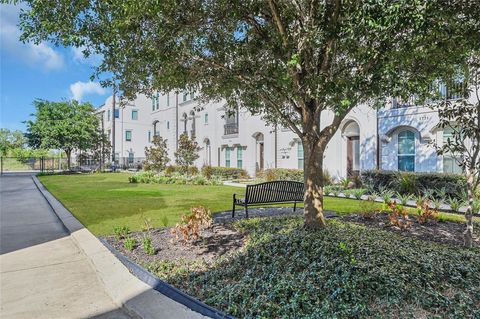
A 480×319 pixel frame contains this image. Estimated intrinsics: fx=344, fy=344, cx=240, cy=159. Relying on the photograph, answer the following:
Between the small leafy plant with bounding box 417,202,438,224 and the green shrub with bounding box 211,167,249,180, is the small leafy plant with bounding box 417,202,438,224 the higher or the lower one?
the lower one

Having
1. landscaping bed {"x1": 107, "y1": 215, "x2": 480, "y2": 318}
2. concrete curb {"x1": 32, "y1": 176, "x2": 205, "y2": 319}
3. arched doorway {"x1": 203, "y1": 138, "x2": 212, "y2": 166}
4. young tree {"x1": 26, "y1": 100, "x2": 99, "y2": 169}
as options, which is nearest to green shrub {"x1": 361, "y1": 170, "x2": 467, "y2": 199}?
landscaping bed {"x1": 107, "y1": 215, "x2": 480, "y2": 318}

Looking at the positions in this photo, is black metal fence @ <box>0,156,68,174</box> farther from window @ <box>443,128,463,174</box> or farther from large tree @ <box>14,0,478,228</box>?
large tree @ <box>14,0,478,228</box>

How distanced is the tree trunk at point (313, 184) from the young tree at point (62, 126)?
33414mm

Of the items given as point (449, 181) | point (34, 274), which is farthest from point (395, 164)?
point (34, 274)

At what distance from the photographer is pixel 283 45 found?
18.2ft

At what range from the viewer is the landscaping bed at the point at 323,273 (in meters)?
3.59

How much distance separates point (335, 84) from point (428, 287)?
8.81 feet

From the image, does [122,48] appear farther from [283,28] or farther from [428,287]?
[428,287]

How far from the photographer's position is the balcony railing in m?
27.6

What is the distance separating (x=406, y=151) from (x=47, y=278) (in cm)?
1511

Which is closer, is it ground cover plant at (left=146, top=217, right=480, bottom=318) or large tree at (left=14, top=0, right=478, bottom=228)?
ground cover plant at (left=146, top=217, right=480, bottom=318)

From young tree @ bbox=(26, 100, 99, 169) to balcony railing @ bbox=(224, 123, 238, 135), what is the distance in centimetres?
1582

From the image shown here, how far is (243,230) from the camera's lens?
22.9ft

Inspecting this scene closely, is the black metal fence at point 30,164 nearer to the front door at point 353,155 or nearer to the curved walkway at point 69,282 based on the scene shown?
the front door at point 353,155
